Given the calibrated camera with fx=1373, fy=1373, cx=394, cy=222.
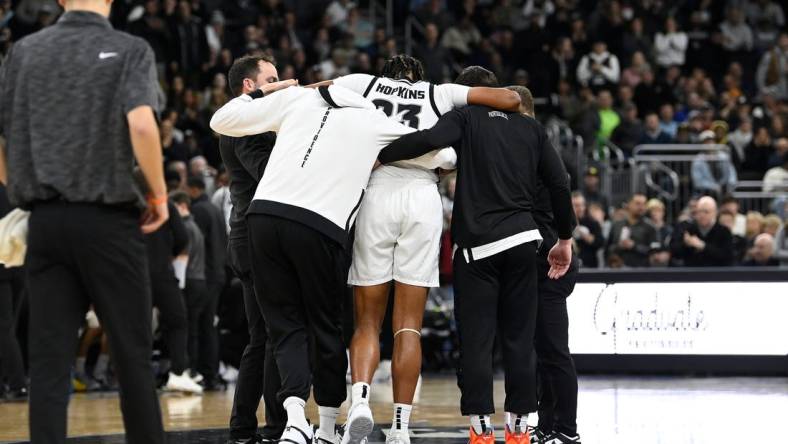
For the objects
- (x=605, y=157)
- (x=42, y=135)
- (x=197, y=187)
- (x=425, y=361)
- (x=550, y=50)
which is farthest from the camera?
(x=550, y=50)

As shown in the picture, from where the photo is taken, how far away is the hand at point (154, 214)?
520 cm

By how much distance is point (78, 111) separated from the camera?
204 inches

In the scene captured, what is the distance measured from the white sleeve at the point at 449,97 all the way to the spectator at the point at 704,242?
8.51 meters

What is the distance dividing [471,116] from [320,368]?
1539 millimetres

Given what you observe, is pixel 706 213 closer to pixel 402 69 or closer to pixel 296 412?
pixel 402 69

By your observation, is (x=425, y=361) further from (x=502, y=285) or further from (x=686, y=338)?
(x=502, y=285)

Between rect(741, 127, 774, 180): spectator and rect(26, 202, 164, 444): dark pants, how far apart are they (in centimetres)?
1586

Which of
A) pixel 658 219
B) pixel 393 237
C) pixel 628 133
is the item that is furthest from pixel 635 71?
pixel 393 237

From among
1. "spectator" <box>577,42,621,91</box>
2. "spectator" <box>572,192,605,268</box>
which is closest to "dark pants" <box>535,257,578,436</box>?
"spectator" <box>572,192,605,268</box>

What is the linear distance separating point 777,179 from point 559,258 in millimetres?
12385

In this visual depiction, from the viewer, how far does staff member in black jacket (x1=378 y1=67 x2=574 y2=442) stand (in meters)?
7.14

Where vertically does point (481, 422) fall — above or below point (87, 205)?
below

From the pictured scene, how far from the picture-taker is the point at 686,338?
13852mm

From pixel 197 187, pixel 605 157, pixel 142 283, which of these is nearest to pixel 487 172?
pixel 142 283
